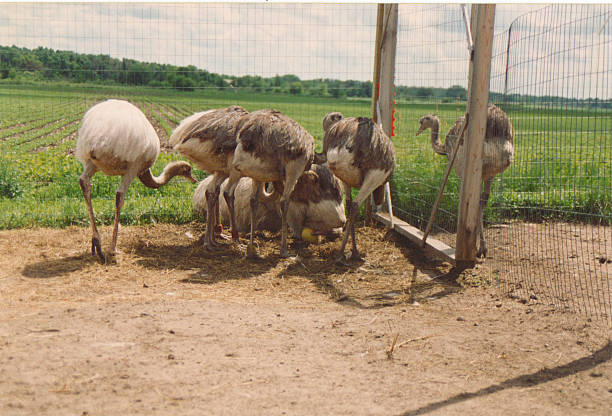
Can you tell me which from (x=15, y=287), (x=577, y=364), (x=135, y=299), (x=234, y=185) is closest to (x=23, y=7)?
(x=234, y=185)

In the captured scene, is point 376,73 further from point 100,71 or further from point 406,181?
point 100,71

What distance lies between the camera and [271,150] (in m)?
6.27

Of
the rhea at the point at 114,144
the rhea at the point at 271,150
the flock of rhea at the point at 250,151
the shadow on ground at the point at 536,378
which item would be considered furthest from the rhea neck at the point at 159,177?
the shadow on ground at the point at 536,378

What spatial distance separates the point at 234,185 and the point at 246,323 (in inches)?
105

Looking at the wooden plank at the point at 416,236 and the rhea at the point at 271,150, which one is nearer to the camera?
the wooden plank at the point at 416,236

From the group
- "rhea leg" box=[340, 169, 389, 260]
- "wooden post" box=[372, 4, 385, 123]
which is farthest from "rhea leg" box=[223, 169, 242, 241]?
"wooden post" box=[372, 4, 385, 123]

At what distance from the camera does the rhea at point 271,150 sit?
247 inches

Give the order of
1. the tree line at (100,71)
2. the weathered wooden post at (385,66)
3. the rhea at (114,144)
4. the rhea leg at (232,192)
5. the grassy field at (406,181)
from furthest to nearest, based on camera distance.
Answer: the tree line at (100,71)
the weathered wooden post at (385,66)
the grassy field at (406,181)
the rhea leg at (232,192)
the rhea at (114,144)

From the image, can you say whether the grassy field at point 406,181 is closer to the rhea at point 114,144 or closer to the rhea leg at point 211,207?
the rhea leg at point 211,207

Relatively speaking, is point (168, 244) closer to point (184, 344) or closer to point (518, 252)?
point (184, 344)

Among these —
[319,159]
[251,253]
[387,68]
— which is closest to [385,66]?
[387,68]

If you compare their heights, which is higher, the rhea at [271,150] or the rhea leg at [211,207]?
the rhea at [271,150]

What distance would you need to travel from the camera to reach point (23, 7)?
817 cm

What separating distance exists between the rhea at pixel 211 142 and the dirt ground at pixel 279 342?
90 cm
